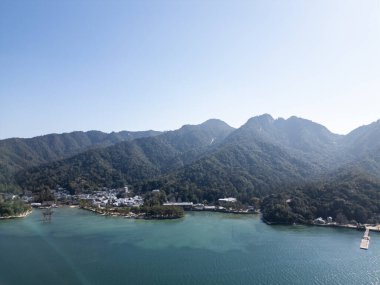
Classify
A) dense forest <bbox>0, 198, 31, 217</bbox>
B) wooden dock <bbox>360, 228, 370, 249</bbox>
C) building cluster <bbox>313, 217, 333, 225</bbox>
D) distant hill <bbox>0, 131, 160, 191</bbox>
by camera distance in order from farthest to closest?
distant hill <bbox>0, 131, 160, 191</bbox> < dense forest <bbox>0, 198, 31, 217</bbox> < building cluster <bbox>313, 217, 333, 225</bbox> < wooden dock <bbox>360, 228, 370, 249</bbox>

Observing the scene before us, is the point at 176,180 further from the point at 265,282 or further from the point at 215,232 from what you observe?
the point at 265,282

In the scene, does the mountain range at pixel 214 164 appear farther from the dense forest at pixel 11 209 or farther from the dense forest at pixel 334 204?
the dense forest at pixel 11 209

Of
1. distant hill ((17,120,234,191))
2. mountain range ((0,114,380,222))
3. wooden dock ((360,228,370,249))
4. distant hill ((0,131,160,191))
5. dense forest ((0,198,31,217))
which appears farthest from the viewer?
distant hill ((0,131,160,191))

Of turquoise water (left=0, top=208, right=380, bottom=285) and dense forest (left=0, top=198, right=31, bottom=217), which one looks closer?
turquoise water (left=0, top=208, right=380, bottom=285)

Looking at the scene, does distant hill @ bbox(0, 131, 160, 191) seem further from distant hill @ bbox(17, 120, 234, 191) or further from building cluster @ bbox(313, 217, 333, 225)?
building cluster @ bbox(313, 217, 333, 225)

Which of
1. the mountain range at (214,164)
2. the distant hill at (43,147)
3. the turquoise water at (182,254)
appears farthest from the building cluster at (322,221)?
the distant hill at (43,147)

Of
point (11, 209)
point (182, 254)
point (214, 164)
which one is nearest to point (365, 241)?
point (182, 254)

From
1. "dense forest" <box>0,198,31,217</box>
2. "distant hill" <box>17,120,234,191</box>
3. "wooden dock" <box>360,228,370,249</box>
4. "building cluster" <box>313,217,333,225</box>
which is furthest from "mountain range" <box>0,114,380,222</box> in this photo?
"dense forest" <box>0,198,31,217</box>
